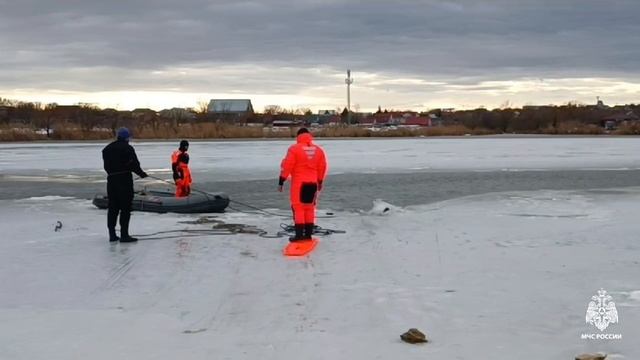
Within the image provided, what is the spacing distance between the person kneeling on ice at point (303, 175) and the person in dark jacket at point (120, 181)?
1.79 meters

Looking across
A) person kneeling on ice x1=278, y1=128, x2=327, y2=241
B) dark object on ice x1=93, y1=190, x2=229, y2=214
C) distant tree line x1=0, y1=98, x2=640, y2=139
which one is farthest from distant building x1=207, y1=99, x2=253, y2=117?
person kneeling on ice x1=278, y1=128, x2=327, y2=241

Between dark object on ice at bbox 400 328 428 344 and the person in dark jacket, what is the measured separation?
467 cm

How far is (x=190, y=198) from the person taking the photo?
11531mm

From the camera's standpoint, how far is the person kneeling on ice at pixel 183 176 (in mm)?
11680

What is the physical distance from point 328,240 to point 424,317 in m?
3.48

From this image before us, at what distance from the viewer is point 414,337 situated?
4.77 m

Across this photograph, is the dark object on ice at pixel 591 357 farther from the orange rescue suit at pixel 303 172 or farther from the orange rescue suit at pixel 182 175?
the orange rescue suit at pixel 182 175

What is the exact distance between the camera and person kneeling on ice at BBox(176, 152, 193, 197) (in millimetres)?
11680

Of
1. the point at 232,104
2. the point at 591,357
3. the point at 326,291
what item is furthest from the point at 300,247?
the point at 232,104

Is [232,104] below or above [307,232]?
above

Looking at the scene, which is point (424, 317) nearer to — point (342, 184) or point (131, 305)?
point (131, 305)

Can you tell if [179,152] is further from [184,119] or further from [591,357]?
[184,119]

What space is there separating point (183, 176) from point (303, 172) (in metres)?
4.17
